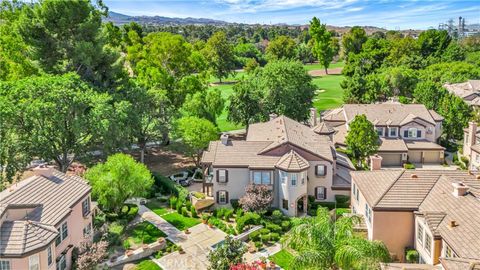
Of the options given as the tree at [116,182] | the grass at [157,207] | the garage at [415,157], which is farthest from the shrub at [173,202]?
the garage at [415,157]

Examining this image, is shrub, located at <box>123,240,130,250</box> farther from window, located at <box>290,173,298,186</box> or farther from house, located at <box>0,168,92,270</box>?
window, located at <box>290,173,298,186</box>

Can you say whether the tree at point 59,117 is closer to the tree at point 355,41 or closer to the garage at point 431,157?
the garage at point 431,157

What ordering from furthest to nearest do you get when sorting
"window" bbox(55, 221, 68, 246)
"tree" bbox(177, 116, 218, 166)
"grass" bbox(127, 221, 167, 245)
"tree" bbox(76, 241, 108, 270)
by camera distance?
"tree" bbox(177, 116, 218, 166)
"grass" bbox(127, 221, 167, 245)
"tree" bbox(76, 241, 108, 270)
"window" bbox(55, 221, 68, 246)

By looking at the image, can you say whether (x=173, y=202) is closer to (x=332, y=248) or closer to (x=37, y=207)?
(x=37, y=207)

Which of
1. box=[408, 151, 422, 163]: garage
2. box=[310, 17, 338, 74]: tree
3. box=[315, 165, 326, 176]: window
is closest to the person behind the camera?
box=[315, 165, 326, 176]: window

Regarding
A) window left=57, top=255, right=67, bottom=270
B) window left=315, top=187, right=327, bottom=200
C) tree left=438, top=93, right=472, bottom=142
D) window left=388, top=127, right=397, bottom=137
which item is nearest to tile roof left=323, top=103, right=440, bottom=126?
window left=388, top=127, right=397, bottom=137

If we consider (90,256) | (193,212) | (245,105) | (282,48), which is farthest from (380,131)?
(282,48)

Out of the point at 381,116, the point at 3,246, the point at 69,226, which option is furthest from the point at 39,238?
the point at 381,116

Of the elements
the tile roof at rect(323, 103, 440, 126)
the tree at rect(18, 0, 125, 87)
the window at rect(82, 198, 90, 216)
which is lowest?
the window at rect(82, 198, 90, 216)
